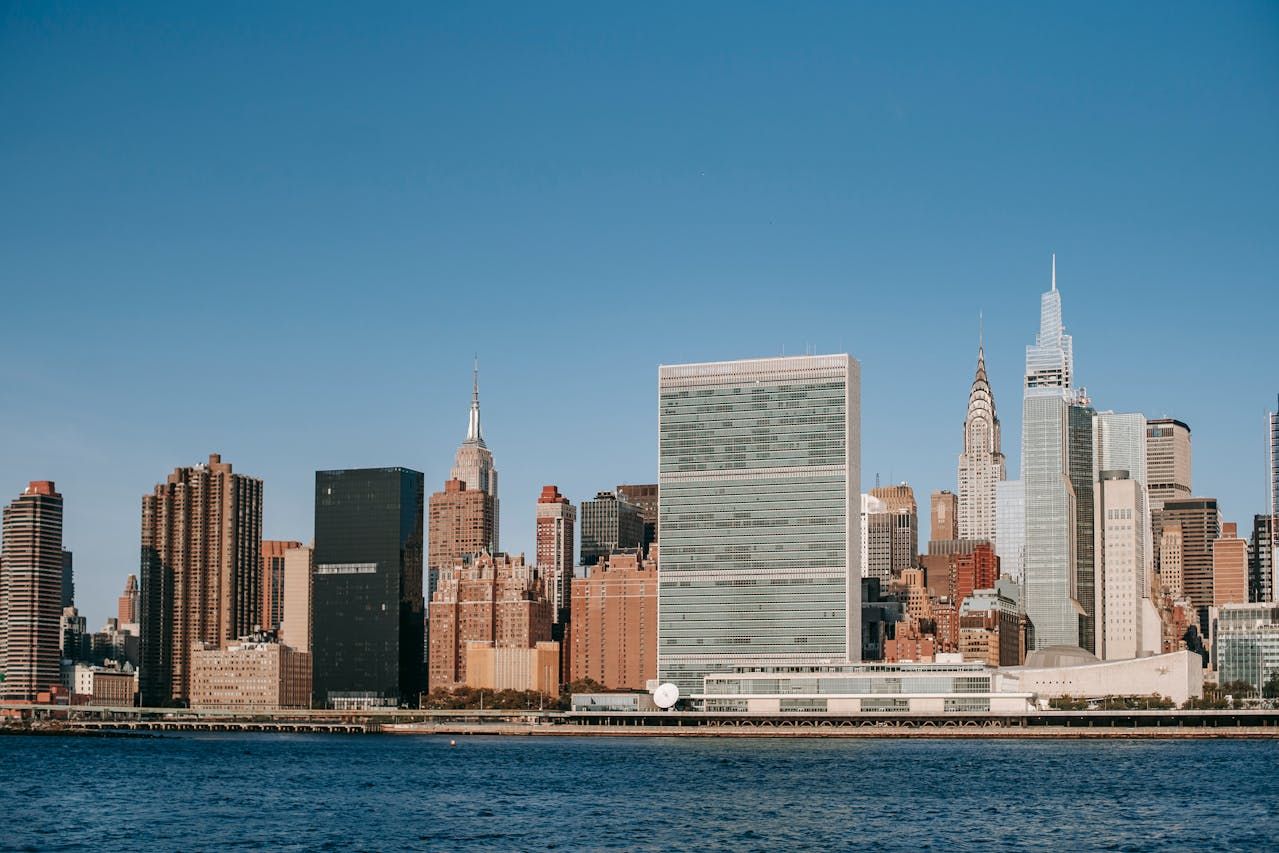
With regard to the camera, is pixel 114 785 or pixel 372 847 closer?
pixel 372 847

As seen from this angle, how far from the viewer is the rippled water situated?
298 ft

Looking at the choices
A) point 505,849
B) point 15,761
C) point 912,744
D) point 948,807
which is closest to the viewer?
point 505,849

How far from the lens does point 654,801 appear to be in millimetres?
112062

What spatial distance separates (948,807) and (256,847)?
40.9m

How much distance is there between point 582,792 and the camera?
120 m

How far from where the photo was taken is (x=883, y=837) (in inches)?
3570

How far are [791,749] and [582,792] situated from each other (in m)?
66.8

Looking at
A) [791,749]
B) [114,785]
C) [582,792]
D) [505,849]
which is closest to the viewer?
[505,849]

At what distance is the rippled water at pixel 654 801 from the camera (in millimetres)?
90688

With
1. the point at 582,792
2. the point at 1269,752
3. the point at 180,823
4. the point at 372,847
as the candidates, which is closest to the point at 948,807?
the point at 582,792

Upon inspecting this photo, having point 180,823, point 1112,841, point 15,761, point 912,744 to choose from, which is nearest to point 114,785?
point 180,823

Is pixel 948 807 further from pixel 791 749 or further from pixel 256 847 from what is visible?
pixel 791 749

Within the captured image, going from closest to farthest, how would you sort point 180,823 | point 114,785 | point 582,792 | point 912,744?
point 180,823, point 582,792, point 114,785, point 912,744

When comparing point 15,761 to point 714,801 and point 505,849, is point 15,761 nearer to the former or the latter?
point 714,801
